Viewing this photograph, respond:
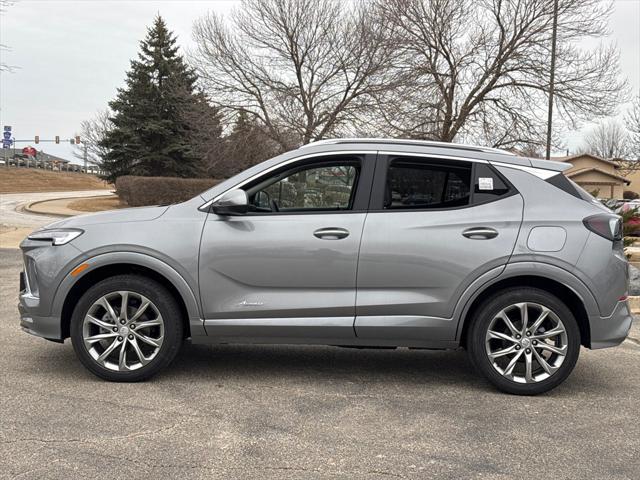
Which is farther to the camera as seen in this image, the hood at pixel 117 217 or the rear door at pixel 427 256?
the hood at pixel 117 217

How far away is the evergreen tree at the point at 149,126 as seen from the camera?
35.9 m

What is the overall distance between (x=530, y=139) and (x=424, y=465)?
2375 centimetres

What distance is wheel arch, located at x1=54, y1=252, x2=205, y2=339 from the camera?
4441mm

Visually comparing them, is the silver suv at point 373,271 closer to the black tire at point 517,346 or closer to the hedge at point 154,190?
the black tire at point 517,346

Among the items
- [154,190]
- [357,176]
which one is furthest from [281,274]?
[154,190]

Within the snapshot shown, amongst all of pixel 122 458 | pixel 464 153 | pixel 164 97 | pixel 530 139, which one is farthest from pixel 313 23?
pixel 122 458

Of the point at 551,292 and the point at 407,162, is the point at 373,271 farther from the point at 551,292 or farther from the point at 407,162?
the point at 551,292

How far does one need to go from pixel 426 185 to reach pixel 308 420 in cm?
184

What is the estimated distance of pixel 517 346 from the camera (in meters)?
4.42

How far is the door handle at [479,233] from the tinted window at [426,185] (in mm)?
219

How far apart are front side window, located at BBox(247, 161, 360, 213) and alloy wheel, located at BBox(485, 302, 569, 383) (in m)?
1.44

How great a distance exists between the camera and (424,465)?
3.33 metres

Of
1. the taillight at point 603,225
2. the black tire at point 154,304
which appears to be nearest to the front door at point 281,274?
the black tire at point 154,304

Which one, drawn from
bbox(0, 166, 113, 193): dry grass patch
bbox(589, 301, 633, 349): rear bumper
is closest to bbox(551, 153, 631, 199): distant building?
bbox(0, 166, 113, 193): dry grass patch
